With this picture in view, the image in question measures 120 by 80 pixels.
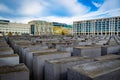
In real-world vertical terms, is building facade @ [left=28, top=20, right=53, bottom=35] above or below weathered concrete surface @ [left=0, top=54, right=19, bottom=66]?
above

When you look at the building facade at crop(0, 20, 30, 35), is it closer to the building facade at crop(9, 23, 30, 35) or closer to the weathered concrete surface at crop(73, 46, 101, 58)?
the building facade at crop(9, 23, 30, 35)

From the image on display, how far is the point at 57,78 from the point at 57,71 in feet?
0.90

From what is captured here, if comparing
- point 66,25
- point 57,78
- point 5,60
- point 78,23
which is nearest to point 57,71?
point 57,78

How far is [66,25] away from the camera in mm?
95500

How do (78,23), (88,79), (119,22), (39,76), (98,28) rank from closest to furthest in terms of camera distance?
(88,79)
(39,76)
(119,22)
(98,28)
(78,23)

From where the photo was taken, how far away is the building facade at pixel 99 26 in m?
54.0

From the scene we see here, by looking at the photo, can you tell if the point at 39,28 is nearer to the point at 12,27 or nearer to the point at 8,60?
the point at 12,27

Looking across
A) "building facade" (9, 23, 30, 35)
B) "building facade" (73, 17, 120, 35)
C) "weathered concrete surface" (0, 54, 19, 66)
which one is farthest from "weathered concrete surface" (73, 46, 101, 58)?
"building facade" (9, 23, 30, 35)

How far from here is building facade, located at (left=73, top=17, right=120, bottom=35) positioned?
177 ft

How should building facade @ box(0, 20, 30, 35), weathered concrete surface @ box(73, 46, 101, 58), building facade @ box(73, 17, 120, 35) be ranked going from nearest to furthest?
weathered concrete surface @ box(73, 46, 101, 58) → building facade @ box(73, 17, 120, 35) → building facade @ box(0, 20, 30, 35)

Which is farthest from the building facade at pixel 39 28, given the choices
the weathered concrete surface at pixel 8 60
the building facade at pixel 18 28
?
the weathered concrete surface at pixel 8 60

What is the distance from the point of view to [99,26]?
59.0 metres

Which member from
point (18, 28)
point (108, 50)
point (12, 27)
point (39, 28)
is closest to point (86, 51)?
point (108, 50)

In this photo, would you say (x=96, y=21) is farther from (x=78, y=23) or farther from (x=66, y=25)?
(x=66, y=25)
